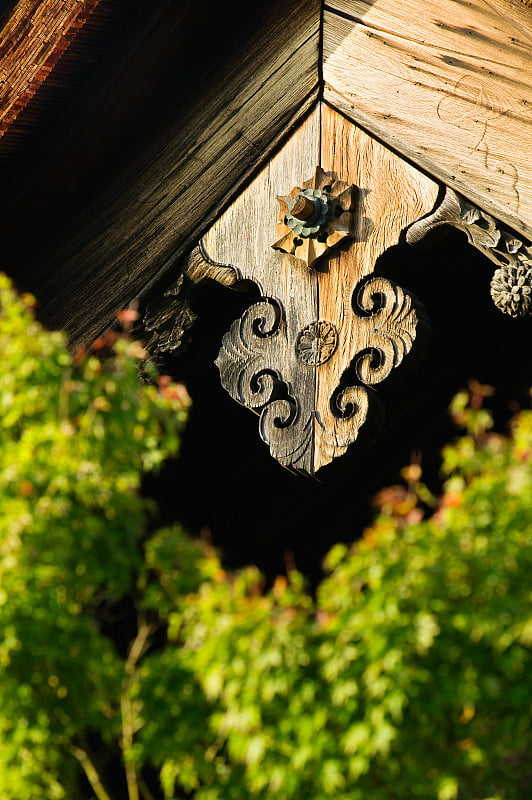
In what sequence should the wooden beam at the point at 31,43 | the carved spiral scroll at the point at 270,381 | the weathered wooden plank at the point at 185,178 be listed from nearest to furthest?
the carved spiral scroll at the point at 270,381, the wooden beam at the point at 31,43, the weathered wooden plank at the point at 185,178

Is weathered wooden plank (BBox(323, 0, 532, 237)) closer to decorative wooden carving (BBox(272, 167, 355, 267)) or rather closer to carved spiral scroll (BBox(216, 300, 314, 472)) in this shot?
decorative wooden carving (BBox(272, 167, 355, 267))

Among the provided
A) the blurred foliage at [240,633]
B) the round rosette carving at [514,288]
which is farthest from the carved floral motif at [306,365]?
the blurred foliage at [240,633]

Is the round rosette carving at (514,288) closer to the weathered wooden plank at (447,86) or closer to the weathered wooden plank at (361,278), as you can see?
the weathered wooden plank at (447,86)

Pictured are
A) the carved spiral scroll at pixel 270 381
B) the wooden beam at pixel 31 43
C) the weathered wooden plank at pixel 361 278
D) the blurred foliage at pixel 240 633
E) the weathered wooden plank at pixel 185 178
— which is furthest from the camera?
the weathered wooden plank at pixel 185 178

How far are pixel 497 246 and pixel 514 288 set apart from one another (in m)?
0.15

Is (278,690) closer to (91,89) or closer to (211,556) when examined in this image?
(211,556)

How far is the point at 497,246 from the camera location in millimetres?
2895

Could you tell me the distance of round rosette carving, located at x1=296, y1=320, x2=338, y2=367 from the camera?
10.7 ft

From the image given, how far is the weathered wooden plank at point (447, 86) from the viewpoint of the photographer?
2.98m

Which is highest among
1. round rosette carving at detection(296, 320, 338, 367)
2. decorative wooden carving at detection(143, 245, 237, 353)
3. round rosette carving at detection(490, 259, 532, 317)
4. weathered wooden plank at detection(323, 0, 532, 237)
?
weathered wooden plank at detection(323, 0, 532, 237)

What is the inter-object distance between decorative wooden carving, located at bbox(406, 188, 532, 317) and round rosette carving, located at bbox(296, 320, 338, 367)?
428 mm

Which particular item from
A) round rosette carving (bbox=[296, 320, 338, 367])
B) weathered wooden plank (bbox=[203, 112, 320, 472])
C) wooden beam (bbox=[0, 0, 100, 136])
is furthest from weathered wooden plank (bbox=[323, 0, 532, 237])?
wooden beam (bbox=[0, 0, 100, 136])

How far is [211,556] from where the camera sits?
227 centimetres

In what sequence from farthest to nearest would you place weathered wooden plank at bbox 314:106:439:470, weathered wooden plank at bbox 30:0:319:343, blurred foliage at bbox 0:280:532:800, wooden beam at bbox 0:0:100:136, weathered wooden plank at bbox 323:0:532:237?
weathered wooden plank at bbox 30:0:319:343, wooden beam at bbox 0:0:100:136, weathered wooden plank at bbox 314:106:439:470, weathered wooden plank at bbox 323:0:532:237, blurred foliage at bbox 0:280:532:800
